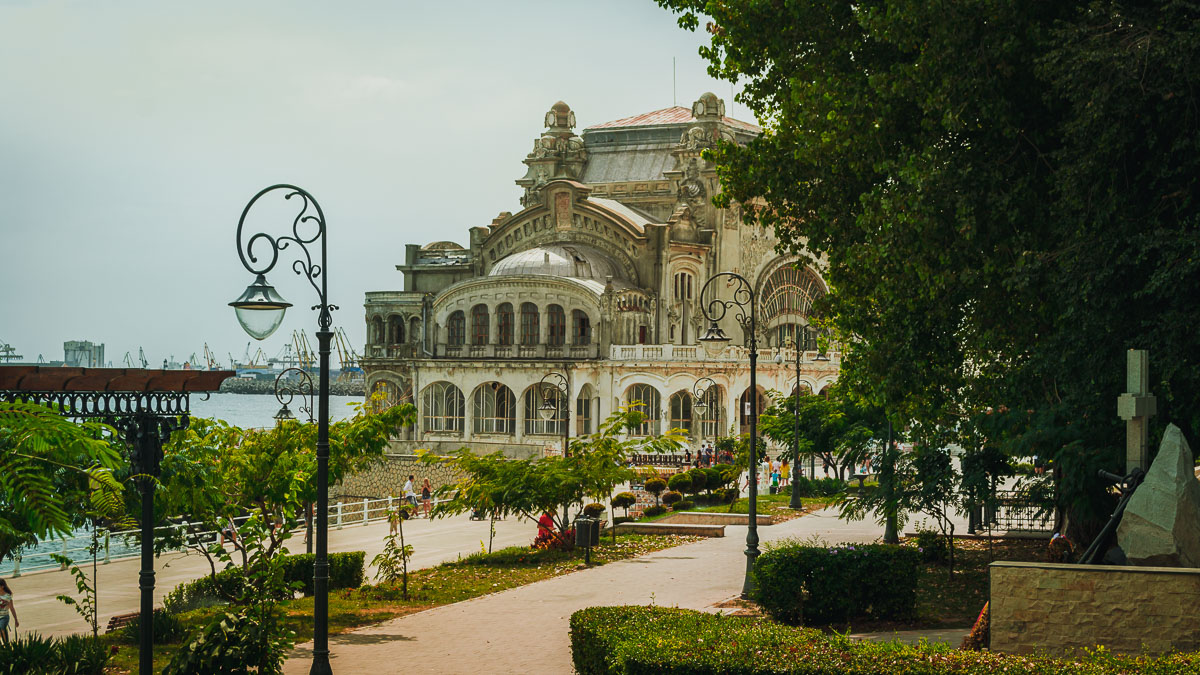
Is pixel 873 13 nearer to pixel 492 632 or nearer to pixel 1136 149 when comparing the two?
pixel 1136 149

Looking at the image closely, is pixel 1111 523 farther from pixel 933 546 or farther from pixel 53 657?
pixel 53 657

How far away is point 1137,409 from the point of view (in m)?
12.7

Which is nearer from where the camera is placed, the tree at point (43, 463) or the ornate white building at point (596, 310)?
the tree at point (43, 463)

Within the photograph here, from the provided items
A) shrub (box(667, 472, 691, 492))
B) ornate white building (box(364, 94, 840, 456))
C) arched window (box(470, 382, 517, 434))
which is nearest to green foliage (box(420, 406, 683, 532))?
shrub (box(667, 472, 691, 492))

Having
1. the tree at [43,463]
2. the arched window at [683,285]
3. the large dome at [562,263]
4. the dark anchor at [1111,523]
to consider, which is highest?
the large dome at [562,263]

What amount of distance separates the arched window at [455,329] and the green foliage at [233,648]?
4962cm

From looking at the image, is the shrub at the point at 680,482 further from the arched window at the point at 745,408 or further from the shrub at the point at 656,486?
the arched window at the point at 745,408

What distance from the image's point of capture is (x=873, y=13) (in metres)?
17.2

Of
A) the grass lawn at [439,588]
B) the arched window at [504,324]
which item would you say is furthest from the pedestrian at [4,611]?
the arched window at [504,324]

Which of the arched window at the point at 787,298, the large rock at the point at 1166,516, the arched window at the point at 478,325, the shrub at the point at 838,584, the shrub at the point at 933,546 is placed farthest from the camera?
the arched window at the point at 787,298

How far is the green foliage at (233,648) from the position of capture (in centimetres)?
1258

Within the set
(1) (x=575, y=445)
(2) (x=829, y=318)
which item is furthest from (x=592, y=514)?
(2) (x=829, y=318)

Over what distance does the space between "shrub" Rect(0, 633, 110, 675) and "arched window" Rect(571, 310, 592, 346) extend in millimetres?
44819

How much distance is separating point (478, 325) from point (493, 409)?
174 inches
